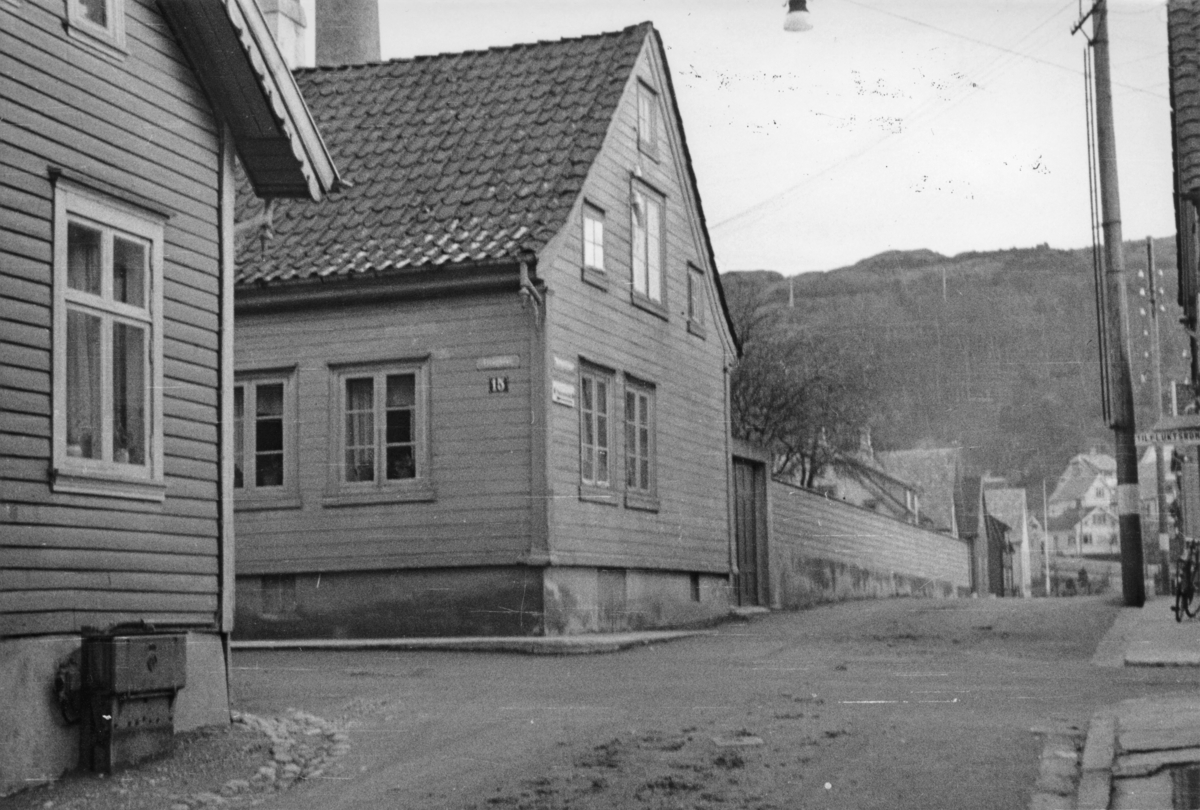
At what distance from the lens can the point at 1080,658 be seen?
17078mm

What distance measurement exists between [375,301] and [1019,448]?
111m

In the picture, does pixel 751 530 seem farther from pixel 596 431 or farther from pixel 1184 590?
pixel 1184 590

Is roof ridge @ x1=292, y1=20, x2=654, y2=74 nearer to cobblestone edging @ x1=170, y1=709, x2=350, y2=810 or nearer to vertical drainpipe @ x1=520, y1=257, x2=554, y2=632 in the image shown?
vertical drainpipe @ x1=520, y1=257, x2=554, y2=632

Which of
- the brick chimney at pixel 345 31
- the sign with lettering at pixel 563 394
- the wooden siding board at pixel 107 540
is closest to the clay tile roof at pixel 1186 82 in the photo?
the sign with lettering at pixel 563 394

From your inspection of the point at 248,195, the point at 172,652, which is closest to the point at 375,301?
the point at 248,195

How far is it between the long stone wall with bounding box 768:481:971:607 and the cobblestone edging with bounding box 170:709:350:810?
18.9 metres

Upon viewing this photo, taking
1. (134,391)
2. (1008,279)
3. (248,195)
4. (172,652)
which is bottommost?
(172,652)

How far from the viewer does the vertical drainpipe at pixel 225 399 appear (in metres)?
12.6

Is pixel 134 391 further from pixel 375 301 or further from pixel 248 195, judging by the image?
pixel 248 195

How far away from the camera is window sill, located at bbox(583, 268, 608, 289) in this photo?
2222 centimetres

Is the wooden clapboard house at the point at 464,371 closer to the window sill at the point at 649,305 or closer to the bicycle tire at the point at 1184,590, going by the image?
the window sill at the point at 649,305

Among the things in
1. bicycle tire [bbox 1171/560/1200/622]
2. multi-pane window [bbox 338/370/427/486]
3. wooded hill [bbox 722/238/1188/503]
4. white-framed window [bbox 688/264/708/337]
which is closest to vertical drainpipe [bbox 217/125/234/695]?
multi-pane window [bbox 338/370/427/486]

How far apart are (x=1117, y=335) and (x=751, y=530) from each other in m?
7.34

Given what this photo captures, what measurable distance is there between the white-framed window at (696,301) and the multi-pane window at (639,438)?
2.39m
